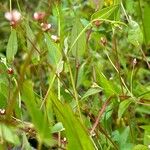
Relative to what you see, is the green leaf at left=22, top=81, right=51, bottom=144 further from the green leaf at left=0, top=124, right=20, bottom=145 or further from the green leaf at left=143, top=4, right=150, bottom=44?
the green leaf at left=143, top=4, right=150, bottom=44

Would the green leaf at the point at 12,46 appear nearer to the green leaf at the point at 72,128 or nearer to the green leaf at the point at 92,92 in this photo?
the green leaf at the point at 92,92

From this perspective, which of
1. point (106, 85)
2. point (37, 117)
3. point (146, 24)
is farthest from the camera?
point (146, 24)

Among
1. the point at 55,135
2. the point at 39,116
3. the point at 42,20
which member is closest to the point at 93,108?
the point at 55,135

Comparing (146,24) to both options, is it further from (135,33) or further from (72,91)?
(72,91)

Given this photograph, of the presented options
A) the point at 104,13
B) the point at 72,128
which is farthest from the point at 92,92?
the point at 72,128

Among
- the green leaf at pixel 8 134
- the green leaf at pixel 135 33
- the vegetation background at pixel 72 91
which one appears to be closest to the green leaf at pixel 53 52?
the vegetation background at pixel 72 91

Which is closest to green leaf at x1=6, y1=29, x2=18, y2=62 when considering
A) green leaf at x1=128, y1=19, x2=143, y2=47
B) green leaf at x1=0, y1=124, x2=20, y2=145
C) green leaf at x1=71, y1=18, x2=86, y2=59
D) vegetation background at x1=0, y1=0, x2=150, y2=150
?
vegetation background at x1=0, y1=0, x2=150, y2=150

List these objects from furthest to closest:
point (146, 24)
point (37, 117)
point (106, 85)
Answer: point (146, 24) → point (106, 85) → point (37, 117)

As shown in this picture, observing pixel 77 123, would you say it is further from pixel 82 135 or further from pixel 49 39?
pixel 49 39
